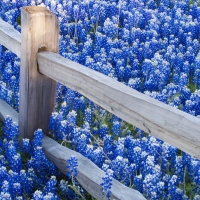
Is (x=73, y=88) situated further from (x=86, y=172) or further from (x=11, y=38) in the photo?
(x=11, y=38)

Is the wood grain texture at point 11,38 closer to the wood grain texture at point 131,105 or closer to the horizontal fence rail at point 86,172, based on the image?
the wood grain texture at point 131,105

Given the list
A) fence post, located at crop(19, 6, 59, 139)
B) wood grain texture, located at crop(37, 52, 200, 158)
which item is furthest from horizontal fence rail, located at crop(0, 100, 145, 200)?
wood grain texture, located at crop(37, 52, 200, 158)

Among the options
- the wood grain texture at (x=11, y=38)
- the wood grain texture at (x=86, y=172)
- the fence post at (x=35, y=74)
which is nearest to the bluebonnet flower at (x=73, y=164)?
the wood grain texture at (x=86, y=172)

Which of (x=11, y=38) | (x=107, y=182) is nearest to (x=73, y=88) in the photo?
(x=107, y=182)

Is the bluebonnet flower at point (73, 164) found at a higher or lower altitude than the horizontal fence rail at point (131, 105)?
lower

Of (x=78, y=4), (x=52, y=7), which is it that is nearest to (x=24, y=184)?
(x=52, y=7)
